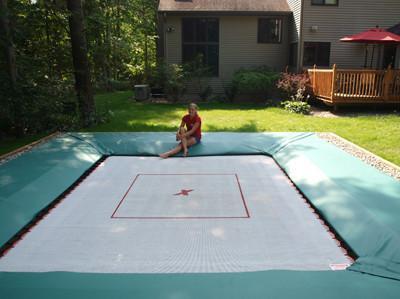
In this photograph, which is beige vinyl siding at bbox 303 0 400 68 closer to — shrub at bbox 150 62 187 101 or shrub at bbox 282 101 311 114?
shrub at bbox 282 101 311 114

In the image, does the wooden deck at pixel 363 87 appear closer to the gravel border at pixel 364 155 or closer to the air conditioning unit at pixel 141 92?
the gravel border at pixel 364 155

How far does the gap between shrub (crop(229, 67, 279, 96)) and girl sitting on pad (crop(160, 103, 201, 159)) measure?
7.04 metres

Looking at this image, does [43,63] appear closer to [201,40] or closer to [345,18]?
[201,40]

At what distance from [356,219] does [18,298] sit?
9.72 feet

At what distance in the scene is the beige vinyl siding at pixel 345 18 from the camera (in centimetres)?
1384

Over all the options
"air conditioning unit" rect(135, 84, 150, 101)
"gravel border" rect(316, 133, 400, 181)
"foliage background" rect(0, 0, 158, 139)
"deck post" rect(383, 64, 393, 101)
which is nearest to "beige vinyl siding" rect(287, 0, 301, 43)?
"deck post" rect(383, 64, 393, 101)

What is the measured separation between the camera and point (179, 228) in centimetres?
382

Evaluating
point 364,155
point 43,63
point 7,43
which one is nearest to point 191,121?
point 364,155

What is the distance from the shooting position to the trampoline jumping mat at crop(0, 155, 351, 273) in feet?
10.3

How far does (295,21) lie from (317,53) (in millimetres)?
1479

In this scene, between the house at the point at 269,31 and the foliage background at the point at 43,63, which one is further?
the house at the point at 269,31

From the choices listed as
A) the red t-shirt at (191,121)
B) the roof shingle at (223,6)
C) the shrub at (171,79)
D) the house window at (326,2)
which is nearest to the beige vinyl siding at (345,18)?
the house window at (326,2)

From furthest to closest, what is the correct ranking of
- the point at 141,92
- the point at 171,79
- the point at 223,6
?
1. the point at 141,92
2. the point at 223,6
3. the point at 171,79

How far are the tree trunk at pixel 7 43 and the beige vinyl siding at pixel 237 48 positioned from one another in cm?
790
